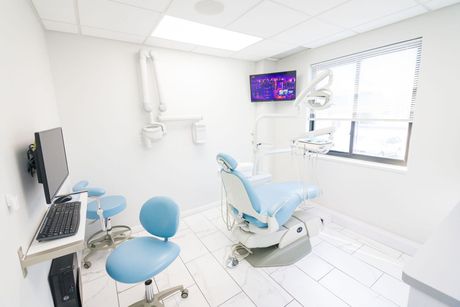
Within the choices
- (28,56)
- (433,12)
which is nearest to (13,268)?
(28,56)

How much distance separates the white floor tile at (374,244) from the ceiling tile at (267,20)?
2459 millimetres

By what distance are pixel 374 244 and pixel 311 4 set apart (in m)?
2.53

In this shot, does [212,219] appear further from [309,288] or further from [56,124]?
[56,124]

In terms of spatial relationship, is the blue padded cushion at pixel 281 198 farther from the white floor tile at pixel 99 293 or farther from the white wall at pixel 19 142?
the white wall at pixel 19 142

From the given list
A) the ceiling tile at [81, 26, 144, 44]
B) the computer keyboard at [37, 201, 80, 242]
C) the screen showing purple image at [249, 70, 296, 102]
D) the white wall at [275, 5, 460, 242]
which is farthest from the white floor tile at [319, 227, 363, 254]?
the ceiling tile at [81, 26, 144, 44]

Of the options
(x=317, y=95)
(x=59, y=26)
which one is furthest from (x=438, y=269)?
(x=59, y=26)

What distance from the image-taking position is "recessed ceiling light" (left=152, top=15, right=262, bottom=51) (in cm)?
207

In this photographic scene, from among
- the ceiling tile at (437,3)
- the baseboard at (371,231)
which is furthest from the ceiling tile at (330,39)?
the baseboard at (371,231)

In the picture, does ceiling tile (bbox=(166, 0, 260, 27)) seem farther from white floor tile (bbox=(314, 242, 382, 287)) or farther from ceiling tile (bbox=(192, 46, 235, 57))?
white floor tile (bbox=(314, 242, 382, 287))

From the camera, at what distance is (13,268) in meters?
0.90

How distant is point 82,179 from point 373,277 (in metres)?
3.06

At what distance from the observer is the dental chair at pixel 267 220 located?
1.89 meters

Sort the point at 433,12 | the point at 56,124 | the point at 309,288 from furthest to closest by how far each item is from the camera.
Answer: the point at 56,124 < the point at 433,12 < the point at 309,288

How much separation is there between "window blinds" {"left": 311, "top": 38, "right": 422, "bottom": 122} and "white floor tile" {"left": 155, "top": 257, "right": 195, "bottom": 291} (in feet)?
7.42
